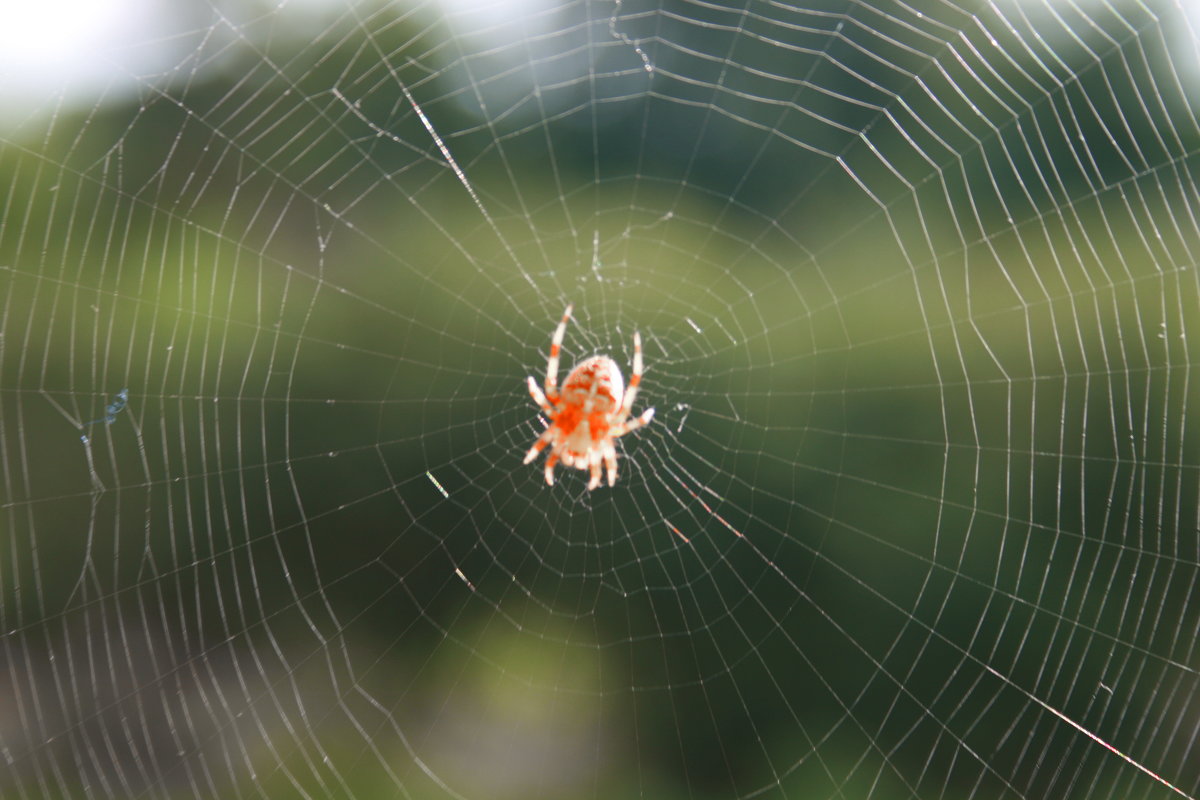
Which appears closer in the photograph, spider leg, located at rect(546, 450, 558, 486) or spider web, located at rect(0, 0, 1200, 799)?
spider leg, located at rect(546, 450, 558, 486)

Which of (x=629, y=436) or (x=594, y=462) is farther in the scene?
(x=629, y=436)

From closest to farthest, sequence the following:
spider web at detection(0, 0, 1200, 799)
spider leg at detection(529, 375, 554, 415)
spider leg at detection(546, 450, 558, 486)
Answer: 1. spider leg at detection(546, 450, 558, 486)
2. spider leg at detection(529, 375, 554, 415)
3. spider web at detection(0, 0, 1200, 799)

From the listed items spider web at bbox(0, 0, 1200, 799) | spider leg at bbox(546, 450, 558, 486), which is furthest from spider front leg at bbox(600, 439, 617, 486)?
spider web at bbox(0, 0, 1200, 799)

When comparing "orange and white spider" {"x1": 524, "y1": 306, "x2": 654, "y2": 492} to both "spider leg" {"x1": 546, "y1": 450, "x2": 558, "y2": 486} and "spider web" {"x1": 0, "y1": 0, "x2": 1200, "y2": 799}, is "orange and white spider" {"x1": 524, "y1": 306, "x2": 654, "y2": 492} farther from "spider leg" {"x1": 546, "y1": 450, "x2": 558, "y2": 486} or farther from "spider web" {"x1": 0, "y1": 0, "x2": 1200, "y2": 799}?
"spider web" {"x1": 0, "y1": 0, "x2": 1200, "y2": 799}

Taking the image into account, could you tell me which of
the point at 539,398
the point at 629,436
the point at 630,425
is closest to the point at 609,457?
the point at 630,425

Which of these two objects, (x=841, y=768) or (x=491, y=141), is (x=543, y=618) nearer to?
(x=841, y=768)

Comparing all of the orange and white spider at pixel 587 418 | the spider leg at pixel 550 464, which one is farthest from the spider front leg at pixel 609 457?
the spider leg at pixel 550 464

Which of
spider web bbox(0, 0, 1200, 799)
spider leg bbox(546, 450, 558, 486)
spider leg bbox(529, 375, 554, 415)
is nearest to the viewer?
spider leg bbox(546, 450, 558, 486)

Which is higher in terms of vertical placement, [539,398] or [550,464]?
[539,398]

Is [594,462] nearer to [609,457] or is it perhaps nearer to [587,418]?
[609,457]
